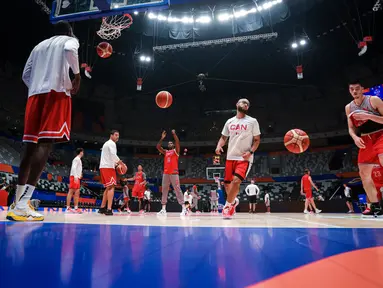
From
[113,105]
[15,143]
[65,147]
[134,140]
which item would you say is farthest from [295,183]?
[15,143]

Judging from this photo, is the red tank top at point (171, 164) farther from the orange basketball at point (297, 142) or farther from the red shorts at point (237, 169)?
the orange basketball at point (297, 142)

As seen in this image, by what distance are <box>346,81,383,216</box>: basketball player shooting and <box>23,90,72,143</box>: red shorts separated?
4281 millimetres

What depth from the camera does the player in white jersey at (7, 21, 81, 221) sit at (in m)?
2.87

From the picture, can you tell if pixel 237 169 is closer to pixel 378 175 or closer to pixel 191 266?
pixel 378 175

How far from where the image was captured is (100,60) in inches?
867

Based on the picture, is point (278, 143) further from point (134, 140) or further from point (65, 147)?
point (65, 147)

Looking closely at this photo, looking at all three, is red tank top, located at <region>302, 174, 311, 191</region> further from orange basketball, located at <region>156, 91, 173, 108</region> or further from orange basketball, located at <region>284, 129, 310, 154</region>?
orange basketball, located at <region>156, 91, 173, 108</region>

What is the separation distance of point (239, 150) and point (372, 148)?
204 cm

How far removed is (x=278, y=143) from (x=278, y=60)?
994 cm

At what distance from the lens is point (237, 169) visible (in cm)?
443

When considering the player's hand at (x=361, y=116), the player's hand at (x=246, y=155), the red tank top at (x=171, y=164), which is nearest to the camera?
the player's hand at (x=361, y=116)

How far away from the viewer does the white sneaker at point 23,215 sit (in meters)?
2.77

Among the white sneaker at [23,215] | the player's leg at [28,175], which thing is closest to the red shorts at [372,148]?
the player's leg at [28,175]

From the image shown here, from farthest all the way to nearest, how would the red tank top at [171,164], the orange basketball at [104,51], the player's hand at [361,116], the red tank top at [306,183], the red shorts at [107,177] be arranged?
1. the red tank top at [306,183]
2. the orange basketball at [104,51]
3. the red tank top at [171,164]
4. the red shorts at [107,177]
5. the player's hand at [361,116]
